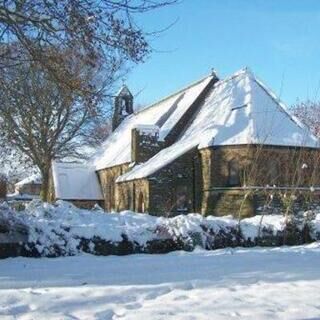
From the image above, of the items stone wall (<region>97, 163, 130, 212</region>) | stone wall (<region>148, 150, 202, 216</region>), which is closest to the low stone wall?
stone wall (<region>148, 150, 202, 216</region>)

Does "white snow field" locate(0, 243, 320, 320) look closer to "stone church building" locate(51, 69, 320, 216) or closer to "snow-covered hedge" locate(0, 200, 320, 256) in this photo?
"snow-covered hedge" locate(0, 200, 320, 256)

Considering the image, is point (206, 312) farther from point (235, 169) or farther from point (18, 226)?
point (235, 169)

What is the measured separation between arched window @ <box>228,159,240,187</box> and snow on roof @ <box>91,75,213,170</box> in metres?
8.12

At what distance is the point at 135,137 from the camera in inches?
1487

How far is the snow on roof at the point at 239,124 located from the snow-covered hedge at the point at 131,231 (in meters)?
13.6

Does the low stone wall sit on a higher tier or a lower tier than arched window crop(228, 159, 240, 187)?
lower

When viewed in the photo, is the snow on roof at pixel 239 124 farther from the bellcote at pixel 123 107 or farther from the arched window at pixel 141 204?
the bellcote at pixel 123 107

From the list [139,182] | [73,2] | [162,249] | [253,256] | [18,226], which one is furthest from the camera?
[139,182]

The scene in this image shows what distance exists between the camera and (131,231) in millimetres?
14328

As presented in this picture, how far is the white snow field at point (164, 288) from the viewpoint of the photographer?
6547 millimetres

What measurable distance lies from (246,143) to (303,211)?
13265 millimetres

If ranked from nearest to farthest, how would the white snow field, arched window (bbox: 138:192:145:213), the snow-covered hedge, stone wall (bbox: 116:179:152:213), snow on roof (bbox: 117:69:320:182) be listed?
the white snow field
the snow-covered hedge
snow on roof (bbox: 117:69:320:182)
stone wall (bbox: 116:179:152:213)
arched window (bbox: 138:192:145:213)

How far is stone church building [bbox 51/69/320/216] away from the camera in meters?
29.9

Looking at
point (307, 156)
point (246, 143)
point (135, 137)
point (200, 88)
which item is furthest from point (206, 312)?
point (200, 88)
